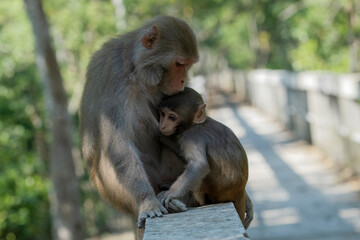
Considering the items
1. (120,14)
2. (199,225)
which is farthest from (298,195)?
(199,225)

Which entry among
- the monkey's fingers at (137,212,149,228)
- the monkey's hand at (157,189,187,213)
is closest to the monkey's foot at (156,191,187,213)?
the monkey's hand at (157,189,187,213)

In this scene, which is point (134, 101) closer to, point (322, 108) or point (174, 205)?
point (174, 205)

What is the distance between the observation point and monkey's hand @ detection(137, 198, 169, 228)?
3.51 metres

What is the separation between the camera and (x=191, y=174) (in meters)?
3.59

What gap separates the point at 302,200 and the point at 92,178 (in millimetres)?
6789

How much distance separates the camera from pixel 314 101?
14.5m

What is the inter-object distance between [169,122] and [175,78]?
32cm

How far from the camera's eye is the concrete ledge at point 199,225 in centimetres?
273

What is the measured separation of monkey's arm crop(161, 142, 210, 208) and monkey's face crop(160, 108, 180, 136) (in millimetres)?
247

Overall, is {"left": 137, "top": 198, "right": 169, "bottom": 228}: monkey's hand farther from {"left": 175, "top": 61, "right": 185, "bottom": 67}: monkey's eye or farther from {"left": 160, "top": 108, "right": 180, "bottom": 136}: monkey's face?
{"left": 175, "top": 61, "right": 185, "bottom": 67}: monkey's eye


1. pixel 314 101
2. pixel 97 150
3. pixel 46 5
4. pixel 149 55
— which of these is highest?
pixel 46 5

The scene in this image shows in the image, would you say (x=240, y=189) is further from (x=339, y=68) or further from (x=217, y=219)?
(x=339, y=68)

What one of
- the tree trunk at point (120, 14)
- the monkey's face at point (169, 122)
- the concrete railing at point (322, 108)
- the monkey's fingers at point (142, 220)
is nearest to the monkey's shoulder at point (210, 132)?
the monkey's face at point (169, 122)

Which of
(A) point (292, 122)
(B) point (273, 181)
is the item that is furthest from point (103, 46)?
(A) point (292, 122)
